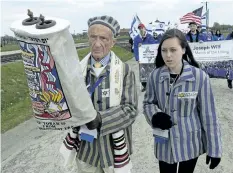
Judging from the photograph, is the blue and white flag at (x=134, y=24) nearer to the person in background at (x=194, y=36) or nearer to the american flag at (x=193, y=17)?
the american flag at (x=193, y=17)

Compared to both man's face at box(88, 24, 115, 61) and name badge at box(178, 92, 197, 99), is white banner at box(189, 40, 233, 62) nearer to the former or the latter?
name badge at box(178, 92, 197, 99)

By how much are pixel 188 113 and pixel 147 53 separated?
7.11m

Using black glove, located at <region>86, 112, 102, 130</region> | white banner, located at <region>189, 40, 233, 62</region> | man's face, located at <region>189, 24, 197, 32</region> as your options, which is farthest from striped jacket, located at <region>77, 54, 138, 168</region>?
white banner, located at <region>189, 40, 233, 62</region>

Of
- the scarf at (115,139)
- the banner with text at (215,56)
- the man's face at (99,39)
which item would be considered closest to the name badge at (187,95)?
the scarf at (115,139)

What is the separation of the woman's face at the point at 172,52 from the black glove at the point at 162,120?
0.37 m

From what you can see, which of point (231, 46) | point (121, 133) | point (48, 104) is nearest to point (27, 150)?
point (121, 133)

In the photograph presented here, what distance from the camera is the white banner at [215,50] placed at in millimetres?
8828

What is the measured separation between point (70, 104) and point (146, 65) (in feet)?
25.4

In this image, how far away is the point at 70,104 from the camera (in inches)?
69.5

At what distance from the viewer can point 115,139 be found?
7.36 feet

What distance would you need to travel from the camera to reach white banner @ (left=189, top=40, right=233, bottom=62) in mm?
8828

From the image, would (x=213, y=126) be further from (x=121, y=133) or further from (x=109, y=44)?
(x=109, y=44)

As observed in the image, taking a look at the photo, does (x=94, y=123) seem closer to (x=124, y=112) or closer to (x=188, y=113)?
(x=124, y=112)

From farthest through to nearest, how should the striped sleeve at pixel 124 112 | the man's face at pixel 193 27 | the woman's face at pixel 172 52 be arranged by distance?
Answer: the man's face at pixel 193 27 → the woman's face at pixel 172 52 → the striped sleeve at pixel 124 112
